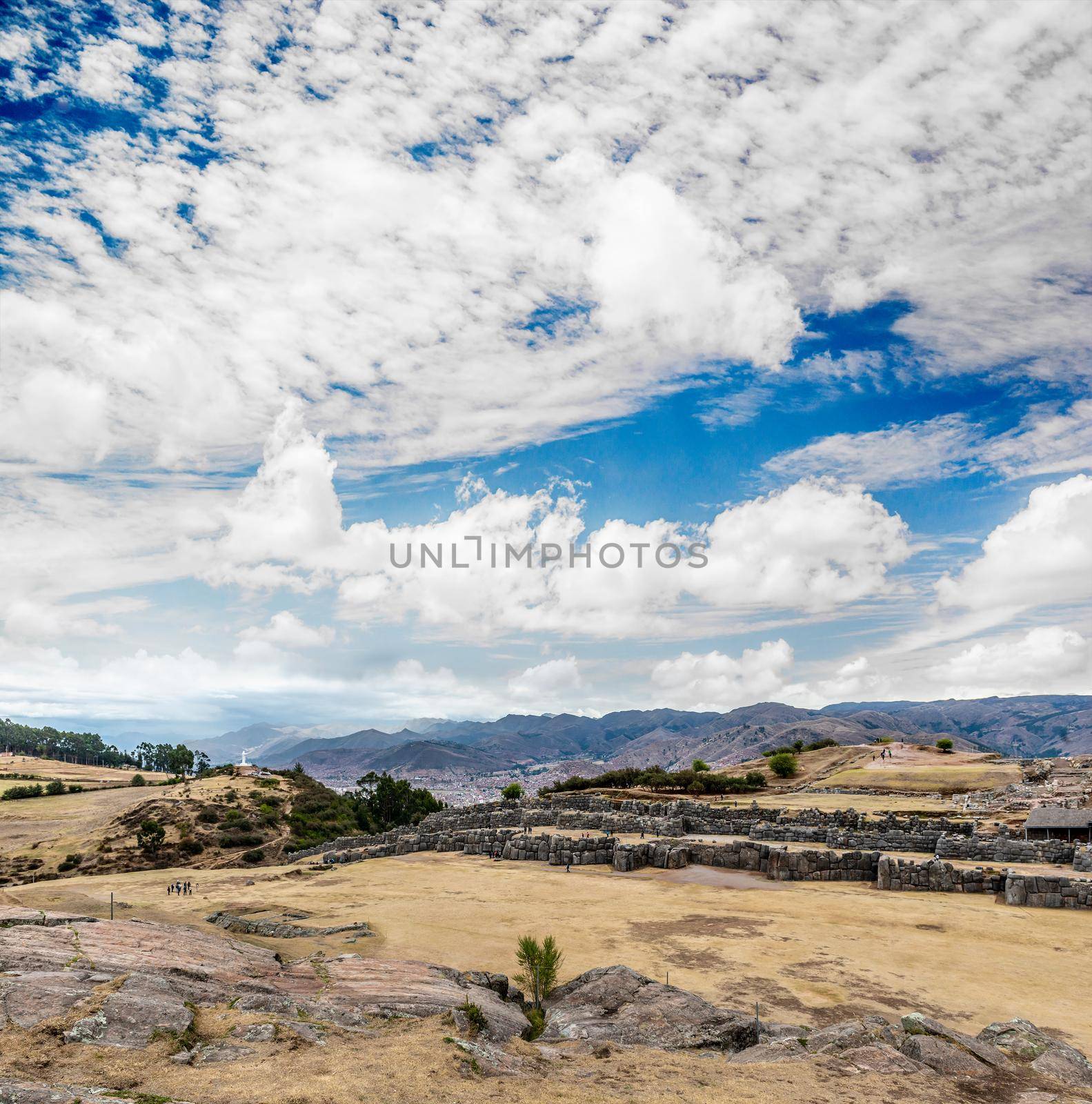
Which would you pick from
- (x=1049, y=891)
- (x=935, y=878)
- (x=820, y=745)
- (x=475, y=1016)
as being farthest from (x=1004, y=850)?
(x=820, y=745)

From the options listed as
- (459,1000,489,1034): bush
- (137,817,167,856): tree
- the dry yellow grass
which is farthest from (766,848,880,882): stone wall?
the dry yellow grass

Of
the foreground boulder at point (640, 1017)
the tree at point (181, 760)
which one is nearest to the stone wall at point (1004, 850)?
the foreground boulder at point (640, 1017)

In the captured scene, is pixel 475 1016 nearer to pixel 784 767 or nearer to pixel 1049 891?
pixel 1049 891

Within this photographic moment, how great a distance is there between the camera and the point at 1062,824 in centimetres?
5203

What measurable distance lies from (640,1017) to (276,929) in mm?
19593

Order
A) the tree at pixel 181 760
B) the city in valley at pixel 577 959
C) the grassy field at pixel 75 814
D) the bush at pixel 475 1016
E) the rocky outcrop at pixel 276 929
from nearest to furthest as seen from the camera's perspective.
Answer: the city in valley at pixel 577 959, the bush at pixel 475 1016, the rocky outcrop at pixel 276 929, the grassy field at pixel 75 814, the tree at pixel 181 760

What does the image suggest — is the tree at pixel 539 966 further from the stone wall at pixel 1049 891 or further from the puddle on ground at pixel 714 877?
the stone wall at pixel 1049 891

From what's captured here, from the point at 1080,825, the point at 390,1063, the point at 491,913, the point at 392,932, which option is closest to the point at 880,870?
the point at 1080,825

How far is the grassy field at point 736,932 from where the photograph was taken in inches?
989

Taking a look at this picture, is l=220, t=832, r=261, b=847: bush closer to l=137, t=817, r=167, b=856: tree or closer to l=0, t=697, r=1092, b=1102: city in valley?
l=0, t=697, r=1092, b=1102: city in valley

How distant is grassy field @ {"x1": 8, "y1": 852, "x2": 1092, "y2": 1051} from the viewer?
25.1 metres

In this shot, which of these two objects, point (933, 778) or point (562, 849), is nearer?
point (562, 849)

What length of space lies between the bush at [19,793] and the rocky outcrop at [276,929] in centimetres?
10116

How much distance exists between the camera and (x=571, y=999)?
22516mm
